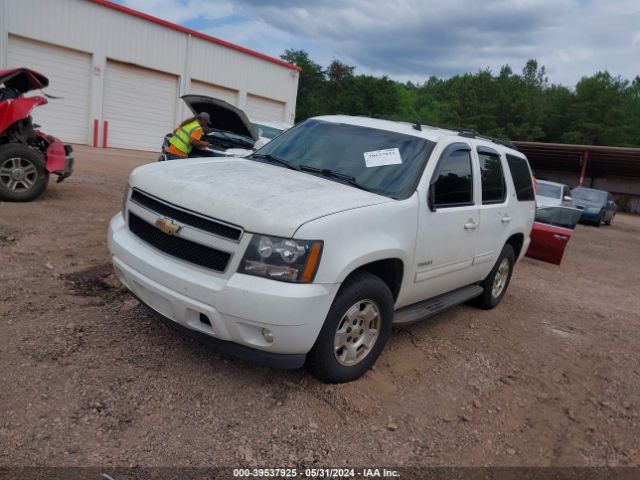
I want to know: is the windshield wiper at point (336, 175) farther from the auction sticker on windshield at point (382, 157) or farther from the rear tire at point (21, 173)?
the rear tire at point (21, 173)

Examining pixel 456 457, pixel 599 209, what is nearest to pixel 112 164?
pixel 456 457

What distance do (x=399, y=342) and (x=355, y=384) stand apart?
3.32 feet

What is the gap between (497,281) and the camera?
5832 millimetres

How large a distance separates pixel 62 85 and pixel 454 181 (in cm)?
1954

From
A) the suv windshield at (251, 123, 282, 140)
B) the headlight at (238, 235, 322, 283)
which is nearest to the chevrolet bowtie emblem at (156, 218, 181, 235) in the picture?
the headlight at (238, 235, 322, 283)

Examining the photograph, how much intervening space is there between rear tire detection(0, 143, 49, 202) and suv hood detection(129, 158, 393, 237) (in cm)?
453

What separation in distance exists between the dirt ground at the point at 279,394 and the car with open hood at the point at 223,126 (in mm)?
4629

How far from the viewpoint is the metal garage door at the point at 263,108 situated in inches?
1074

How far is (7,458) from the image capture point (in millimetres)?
2523

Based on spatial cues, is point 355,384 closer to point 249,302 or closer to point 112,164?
point 249,302

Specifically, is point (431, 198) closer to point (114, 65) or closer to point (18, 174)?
point (18, 174)

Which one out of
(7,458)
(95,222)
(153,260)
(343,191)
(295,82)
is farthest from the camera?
(295,82)

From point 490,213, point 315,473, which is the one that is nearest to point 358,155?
point 490,213

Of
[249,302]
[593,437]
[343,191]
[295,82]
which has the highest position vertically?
[295,82]
